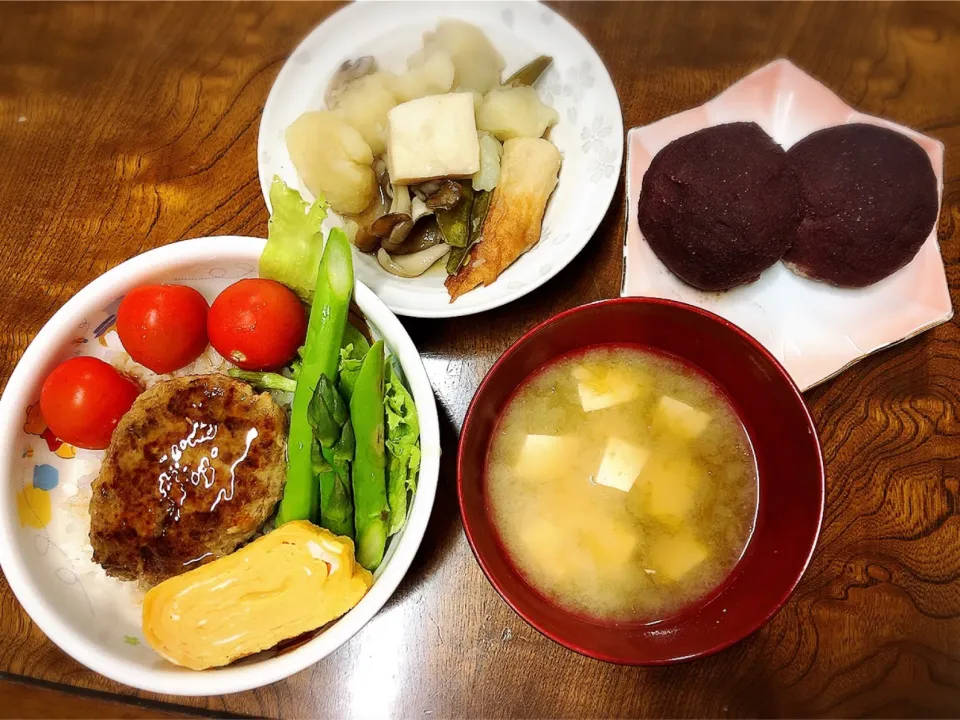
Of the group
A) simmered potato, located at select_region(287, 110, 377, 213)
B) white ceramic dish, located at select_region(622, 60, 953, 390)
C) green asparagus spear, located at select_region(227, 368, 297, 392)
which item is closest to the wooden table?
Answer: white ceramic dish, located at select_region(622, 60, 953, 390)

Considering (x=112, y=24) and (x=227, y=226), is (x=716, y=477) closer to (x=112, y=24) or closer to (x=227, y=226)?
(x=227, y=226)

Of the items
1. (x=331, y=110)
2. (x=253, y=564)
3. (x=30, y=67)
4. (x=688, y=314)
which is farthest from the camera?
(x=30, y=67)

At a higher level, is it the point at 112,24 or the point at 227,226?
the point at 112,24

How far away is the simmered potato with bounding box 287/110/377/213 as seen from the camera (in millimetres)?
1222

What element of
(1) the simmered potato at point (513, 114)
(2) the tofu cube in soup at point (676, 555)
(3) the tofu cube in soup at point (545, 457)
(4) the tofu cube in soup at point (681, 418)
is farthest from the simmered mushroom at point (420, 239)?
(2) the tofu cube in soup at point (676, 555)

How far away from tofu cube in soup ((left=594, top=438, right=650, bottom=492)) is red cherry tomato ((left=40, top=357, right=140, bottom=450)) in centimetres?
85

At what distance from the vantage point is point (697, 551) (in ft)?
3.67

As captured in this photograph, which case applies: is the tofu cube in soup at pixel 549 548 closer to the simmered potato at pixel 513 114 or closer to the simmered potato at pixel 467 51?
the simmered potato at pixel 513 114

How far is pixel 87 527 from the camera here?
1.09 meters

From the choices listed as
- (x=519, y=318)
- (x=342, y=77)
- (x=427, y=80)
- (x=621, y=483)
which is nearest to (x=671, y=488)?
(x=621, y=483)

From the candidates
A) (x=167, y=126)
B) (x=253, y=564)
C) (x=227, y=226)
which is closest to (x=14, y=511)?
(x=253, y=564)

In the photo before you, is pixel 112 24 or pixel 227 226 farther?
pixel 112 24

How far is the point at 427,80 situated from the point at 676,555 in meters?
1.03

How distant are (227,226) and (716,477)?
1.11 m
